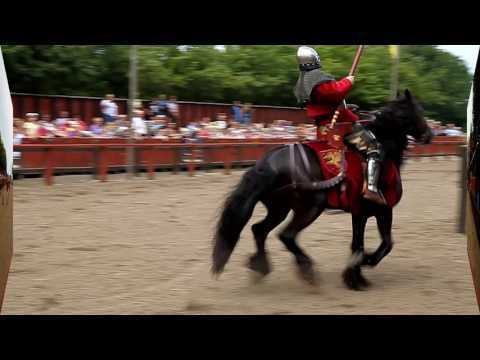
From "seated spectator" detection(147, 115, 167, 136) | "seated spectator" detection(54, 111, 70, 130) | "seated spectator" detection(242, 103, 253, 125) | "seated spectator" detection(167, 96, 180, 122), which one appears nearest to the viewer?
"seated spectator" detection(54, 111, 70, 130)

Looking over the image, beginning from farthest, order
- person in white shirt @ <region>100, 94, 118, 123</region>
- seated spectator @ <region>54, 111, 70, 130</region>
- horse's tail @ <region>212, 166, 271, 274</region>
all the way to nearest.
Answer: person in white shirt @ <region>100, 94, 118, 123</region>, seated spectator @ <region>54, 111, 70, 130</region>, horse's tail @ <region>212, 166, 271, 274</region>

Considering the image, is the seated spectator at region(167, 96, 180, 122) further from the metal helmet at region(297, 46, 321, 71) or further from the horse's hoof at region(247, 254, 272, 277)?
the horse's hoof at region(247, 254, 272, 277)

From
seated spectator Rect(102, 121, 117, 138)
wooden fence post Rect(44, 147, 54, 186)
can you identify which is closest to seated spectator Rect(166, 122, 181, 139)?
seated spectator Rect(102, 121, 117, 138)

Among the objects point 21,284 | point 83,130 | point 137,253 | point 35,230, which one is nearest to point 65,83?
point 83,130

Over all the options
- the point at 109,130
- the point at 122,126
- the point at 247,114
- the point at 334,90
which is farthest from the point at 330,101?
the point at 122,126

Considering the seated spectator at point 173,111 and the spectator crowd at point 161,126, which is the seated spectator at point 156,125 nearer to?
the spectator crowd at point 161,126

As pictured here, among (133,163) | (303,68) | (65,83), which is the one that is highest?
(303,68)

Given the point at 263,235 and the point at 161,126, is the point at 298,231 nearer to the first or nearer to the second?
the point at 263,235

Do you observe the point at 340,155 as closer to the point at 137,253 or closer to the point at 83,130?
the point at 137,253

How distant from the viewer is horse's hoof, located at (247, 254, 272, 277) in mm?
6062

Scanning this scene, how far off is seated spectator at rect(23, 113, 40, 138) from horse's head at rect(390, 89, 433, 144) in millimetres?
6879

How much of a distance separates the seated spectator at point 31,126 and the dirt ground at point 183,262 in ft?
2.41
